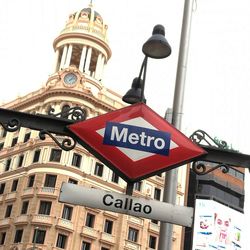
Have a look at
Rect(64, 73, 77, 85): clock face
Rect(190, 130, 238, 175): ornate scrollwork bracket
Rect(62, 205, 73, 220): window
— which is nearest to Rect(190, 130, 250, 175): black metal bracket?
Rect(190, 130, 238, 175): ornate scrollwork bracket

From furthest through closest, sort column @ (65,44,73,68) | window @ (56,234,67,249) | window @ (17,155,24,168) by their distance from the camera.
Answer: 1. column @ (65,44,73,68)
2. window @ (17,155,24,168)
3. window @ (56,234,67,249)

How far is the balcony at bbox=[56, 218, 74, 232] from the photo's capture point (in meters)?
40.2

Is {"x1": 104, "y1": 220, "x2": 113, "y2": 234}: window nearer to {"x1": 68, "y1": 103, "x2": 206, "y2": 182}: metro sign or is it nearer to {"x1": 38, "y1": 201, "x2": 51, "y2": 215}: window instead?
{"x1": 38, "y1": 201, "x2": 51, "y2": 215}: window

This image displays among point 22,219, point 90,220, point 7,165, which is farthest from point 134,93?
point 7,165

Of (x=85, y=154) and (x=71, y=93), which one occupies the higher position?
(x=71, y=93)

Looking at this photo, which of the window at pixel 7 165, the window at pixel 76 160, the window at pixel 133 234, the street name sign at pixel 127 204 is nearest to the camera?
the street name sign at pixel 127 204

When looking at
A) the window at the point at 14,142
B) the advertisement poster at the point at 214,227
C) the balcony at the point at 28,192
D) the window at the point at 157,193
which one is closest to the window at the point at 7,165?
the window at the point at 14,142

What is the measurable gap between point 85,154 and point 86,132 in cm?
4063

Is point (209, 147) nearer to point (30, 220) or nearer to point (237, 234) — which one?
point (30, 220)

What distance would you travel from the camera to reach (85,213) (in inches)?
1660

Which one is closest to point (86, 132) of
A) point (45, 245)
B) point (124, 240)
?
point (45, 245)

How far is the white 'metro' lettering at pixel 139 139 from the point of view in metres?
4.75

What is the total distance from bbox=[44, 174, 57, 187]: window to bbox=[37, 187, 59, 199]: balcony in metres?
0.56

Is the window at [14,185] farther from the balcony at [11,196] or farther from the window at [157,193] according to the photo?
the window at [157,193]
